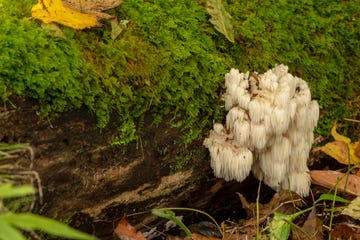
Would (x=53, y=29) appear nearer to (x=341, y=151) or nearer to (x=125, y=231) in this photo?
(x=125, y=231)

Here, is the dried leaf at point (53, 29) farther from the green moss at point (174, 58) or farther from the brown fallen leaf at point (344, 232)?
the brown fallen leaf at point (344, 232)

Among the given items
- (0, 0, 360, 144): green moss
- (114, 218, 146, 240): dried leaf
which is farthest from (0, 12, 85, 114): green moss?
(114, 218, 146, 240): dried leaf

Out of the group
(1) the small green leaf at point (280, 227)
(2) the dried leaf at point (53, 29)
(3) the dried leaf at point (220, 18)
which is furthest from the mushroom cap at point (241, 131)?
(2) the dried leaf at point (53, 29)

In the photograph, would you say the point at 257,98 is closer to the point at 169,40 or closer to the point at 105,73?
the point at 169,40

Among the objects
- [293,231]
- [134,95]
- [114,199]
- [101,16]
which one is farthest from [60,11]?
[293,231]

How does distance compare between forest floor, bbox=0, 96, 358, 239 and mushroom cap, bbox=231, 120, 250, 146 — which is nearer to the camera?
forest floor, bbox=0, 96, 358, 239

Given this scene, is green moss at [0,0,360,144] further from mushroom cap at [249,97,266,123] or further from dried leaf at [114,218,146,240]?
dried leaf at [114,218,146,240]

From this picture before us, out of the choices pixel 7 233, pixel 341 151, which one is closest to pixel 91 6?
pixel 7 233

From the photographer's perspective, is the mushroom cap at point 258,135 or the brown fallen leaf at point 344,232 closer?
the mushroom cap at point 258,135
